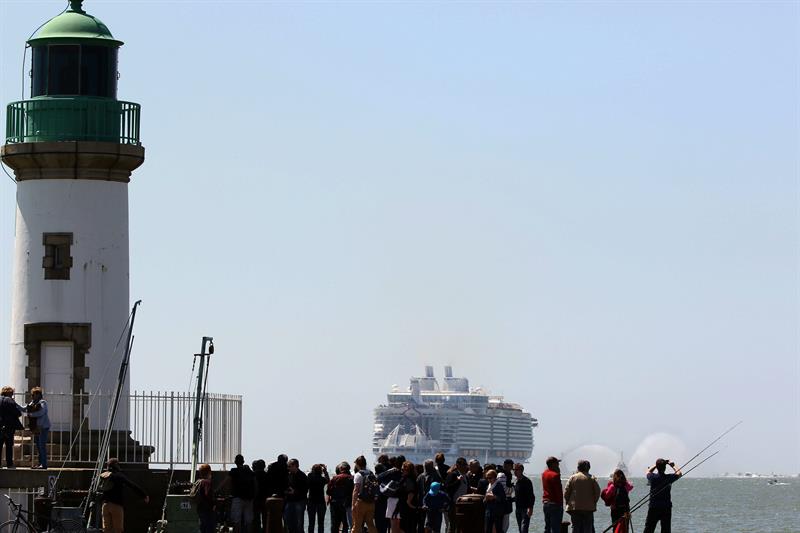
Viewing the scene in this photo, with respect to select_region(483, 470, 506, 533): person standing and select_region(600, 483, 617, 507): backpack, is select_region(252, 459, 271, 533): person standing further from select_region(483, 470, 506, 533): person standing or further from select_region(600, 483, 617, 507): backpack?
select_region(600, 483, 617, 507): backpack

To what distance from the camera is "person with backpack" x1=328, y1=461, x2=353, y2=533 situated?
27.3 metres

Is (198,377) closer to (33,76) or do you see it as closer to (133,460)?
(133,460)

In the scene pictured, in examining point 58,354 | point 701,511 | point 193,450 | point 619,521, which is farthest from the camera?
point 701,511

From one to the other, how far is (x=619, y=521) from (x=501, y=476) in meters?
1.92

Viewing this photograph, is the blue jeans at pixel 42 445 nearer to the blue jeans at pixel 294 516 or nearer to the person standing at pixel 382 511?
the blue jeans at pixel 294 516

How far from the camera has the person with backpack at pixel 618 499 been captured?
2491 centimetres

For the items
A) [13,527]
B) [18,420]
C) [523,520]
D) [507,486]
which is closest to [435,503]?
[507,486]

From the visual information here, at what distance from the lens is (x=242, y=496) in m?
24.9

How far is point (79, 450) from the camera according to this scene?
91.0 feet

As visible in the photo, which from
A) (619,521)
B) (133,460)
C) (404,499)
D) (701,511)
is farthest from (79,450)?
(701,511)

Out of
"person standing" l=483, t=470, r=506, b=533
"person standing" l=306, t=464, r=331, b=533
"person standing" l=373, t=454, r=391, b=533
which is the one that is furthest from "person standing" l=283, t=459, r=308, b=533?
"person standing" l=483, t=470, r=506, b=533

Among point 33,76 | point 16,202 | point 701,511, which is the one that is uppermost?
point 33,76

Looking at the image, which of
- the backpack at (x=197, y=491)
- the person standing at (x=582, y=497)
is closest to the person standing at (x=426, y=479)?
the person standing at (x=582, y=497)

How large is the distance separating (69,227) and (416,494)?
750 cm
